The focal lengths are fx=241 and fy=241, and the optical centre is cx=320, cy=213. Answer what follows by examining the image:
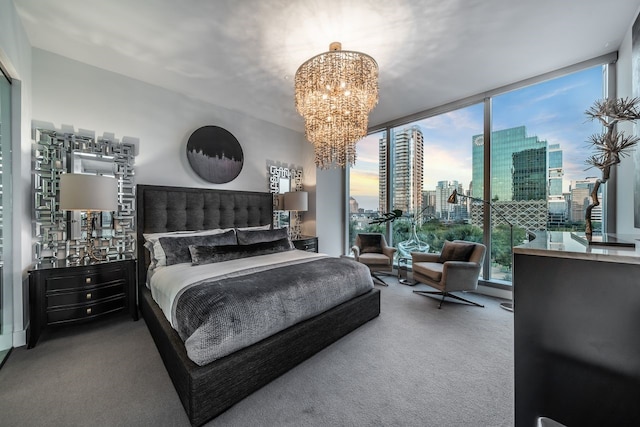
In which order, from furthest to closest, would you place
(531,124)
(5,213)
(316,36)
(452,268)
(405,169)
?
(405,169) → (531,124) → (452,268) → (316,36) → (5,213)

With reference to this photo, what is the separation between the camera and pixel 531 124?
335 centimetres

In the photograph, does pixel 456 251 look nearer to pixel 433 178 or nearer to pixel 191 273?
pixel 433 178

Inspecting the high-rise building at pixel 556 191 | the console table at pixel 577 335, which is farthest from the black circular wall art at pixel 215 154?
the high-rise building at pixel 556 191

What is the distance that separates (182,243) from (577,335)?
336 cm

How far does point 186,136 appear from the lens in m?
3.61

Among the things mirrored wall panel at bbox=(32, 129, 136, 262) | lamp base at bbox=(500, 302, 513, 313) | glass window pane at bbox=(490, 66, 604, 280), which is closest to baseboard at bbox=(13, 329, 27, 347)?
mirrored wall panel at bbox=(32, 129, 136, 262)

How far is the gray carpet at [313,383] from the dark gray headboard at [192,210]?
1132 millimetres

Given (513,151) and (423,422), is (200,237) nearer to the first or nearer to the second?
(423,422)

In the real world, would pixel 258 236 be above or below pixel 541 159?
below

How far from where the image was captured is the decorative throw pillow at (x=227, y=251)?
2.72 m

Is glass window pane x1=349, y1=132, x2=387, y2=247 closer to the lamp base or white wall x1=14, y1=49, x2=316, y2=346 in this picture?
white wall x1=14, y1=49, x2=316, y2=346

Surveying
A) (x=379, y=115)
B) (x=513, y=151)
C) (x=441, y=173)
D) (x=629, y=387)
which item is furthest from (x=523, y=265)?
(x=379, y=115)

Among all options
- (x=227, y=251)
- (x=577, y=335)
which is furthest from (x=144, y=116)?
(x=577, y=335)

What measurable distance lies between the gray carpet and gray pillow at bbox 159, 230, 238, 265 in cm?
82
